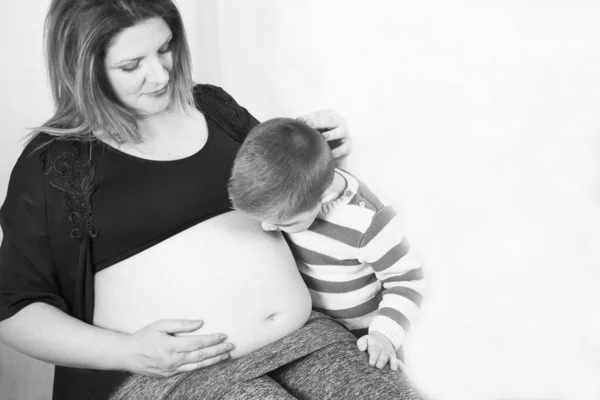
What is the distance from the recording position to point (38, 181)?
3.89ft

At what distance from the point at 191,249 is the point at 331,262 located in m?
0.27

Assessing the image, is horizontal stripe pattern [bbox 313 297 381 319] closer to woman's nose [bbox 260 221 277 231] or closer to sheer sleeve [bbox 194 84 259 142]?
woman's nose [bbox 260 221 277 231]

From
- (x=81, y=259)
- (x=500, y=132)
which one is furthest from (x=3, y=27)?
(x=500, y=132)

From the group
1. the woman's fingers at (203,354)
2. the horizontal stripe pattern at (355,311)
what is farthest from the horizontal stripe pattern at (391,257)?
the woman's fingers at (203,354)

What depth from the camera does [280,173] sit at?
3.74 ft

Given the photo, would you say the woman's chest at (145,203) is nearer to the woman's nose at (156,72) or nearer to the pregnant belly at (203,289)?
the pregnant belly at (203,289)

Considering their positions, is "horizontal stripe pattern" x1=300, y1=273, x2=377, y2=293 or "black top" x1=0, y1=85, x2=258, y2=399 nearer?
"black top" x1=0, y1=85, x2=258, y2=399

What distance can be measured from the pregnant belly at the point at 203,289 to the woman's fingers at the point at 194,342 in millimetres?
22

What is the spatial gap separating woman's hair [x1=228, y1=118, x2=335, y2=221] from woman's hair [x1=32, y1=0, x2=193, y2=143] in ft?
0.73

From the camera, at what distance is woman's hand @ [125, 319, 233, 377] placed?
3.77 feet

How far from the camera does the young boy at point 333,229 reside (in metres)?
1.15

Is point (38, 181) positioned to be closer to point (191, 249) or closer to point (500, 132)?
point (191, 249)

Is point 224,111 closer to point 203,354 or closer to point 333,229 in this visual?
point 333,229

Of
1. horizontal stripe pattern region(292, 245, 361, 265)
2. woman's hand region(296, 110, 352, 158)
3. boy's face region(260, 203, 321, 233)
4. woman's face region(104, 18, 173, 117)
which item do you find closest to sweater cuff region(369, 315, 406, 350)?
horizontal stripe pattern region(292, 245, 361, 265)
